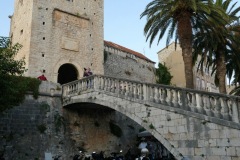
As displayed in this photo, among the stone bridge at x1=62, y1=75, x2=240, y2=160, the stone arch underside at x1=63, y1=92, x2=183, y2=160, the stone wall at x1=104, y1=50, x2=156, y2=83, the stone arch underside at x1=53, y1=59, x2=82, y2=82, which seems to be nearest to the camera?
the stone bridge at x1=62, y1=75, x2=240, y2=160

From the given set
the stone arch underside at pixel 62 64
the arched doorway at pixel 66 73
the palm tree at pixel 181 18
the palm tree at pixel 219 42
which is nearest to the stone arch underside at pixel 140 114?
the palm tree at pixel 181 18

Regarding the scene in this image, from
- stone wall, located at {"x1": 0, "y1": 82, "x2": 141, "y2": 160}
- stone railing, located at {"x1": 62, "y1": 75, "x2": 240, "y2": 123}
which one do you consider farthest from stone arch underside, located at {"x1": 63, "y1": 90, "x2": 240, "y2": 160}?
stone wall, located at {"x1": 0, "y1": 82, "x2": 141, "y2": 160}

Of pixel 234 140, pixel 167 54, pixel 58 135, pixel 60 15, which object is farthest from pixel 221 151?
pixel 167 54

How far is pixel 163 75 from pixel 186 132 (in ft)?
83.3

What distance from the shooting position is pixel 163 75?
34.8m

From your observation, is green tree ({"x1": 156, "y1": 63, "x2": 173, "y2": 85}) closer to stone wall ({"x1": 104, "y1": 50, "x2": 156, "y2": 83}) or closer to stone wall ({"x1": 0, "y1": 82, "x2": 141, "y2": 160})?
stone wall ({"x1": 104, "y1": 50, "x2": 156, "y2": 83})

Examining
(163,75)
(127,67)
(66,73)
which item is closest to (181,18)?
(66,73)

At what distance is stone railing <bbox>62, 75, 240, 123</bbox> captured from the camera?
860 centimetres

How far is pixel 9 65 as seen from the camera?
38.0 ft

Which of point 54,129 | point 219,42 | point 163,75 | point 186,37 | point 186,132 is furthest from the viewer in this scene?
point 163,75

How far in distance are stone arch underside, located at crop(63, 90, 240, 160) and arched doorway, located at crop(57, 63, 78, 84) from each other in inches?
424

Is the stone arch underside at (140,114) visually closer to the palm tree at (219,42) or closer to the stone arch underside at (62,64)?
the palm tree at (219,42)

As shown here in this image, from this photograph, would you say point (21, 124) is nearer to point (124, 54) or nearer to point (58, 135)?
point (58, 135)

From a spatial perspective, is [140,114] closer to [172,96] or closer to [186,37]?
[172,96]
